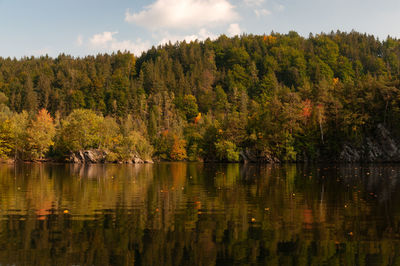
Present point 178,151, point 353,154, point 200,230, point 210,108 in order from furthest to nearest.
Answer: point 210,108
point 178,151
point 353,154
point 200,230

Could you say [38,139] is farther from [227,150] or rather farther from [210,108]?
[210,108]

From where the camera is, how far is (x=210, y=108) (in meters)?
166

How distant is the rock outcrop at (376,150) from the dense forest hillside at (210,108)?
3.83ft

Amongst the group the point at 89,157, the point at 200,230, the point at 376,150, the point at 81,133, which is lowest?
the point at 200,230

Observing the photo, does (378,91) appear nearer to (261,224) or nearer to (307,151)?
(307,151)

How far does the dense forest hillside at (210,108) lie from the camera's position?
8594 centimetres

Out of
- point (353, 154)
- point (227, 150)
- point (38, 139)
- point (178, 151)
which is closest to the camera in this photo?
point (353, 154)

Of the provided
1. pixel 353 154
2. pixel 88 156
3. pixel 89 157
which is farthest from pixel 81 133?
pixel 353 154

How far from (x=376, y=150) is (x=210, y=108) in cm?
9303

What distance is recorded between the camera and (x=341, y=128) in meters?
83.2

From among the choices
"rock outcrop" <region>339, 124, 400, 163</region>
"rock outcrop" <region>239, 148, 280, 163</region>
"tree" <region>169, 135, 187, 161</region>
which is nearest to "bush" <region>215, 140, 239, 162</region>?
"rock outcrop" <region>239, 148, 280, 163</region>

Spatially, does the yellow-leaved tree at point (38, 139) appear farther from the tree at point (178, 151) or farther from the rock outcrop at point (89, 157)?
the tree at point (178, 151)

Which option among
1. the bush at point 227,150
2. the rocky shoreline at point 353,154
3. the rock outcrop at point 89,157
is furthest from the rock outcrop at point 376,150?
the rock outcrop at point 89,157

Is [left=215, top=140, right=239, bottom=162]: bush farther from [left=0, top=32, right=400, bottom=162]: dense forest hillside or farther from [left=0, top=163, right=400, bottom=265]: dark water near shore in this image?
[left=0, top=163, right=400, bottom=265]: dark water near shore
